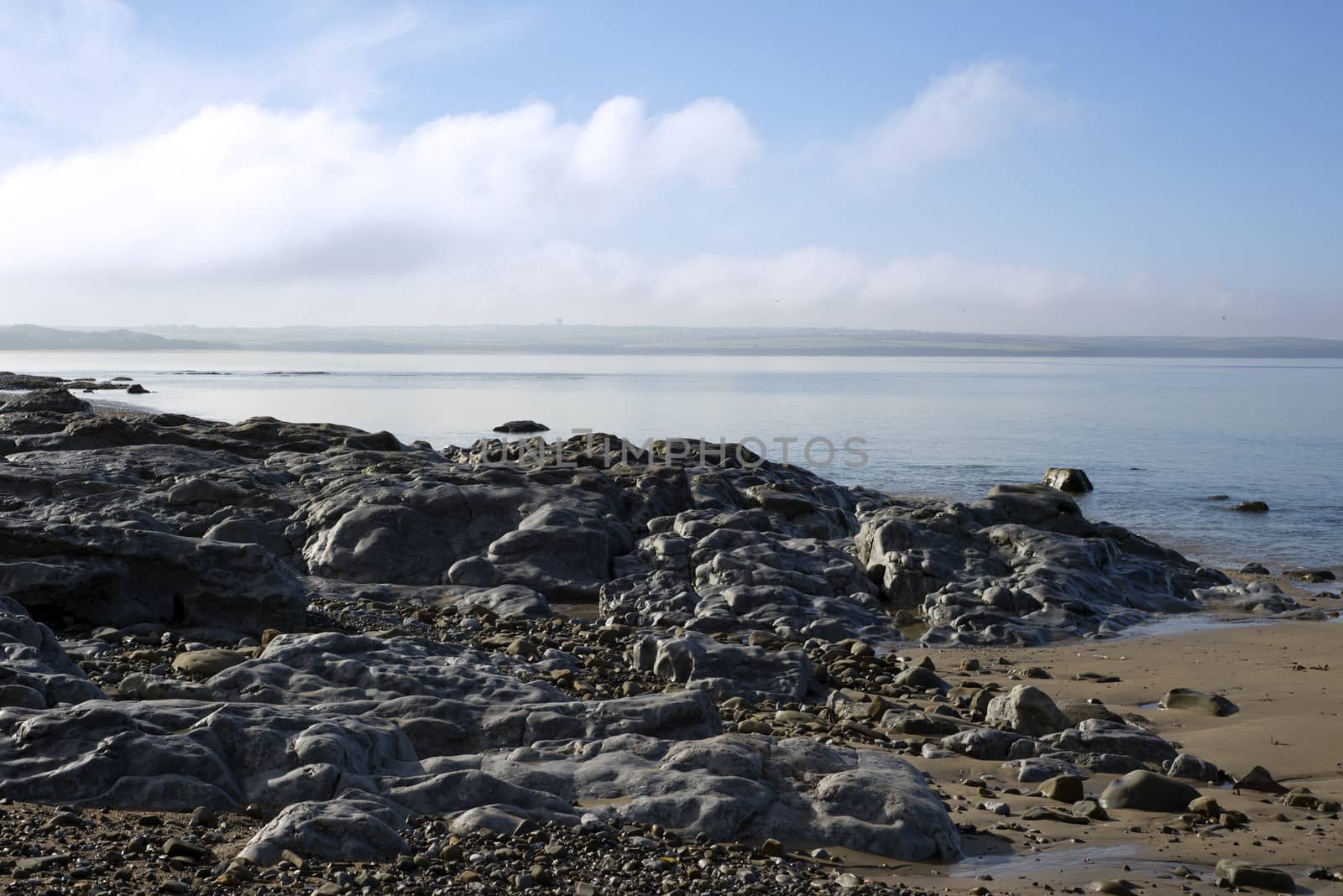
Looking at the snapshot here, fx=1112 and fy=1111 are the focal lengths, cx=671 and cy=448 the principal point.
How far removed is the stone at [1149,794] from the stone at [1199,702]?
10.5 feet

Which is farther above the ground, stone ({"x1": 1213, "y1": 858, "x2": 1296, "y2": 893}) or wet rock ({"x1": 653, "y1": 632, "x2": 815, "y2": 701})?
stone ({"x1": 1213, "y1": 858, "x2": 1296, "y2": 893})

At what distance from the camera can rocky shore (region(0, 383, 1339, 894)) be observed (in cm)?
564

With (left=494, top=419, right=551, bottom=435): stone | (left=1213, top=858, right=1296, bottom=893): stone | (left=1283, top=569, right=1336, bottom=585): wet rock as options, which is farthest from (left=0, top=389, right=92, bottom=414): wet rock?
(left=1213, top=858, right=1296, bottom=893): stone

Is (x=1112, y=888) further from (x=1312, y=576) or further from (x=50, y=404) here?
(x=50, y=404)

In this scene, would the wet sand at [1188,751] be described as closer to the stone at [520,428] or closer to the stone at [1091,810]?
the stone at [1091,810]

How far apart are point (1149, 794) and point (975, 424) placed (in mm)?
53828

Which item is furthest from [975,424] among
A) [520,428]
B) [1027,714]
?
[1027,714]

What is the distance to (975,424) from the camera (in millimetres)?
59469

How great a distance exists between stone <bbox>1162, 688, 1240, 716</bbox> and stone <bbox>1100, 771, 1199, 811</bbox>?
3.21 meters

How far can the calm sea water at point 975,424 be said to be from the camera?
2986 centimetres

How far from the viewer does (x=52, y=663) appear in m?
8.20

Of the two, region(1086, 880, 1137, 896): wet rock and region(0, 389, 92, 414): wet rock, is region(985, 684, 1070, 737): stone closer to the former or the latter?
region(1086, 880, 1137, 896): wet rock

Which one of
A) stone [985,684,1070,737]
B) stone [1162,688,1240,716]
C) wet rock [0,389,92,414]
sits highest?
wet rock [0,389,92,414]

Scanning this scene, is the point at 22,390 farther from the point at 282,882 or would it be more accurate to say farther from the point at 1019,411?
the point at 282,882
